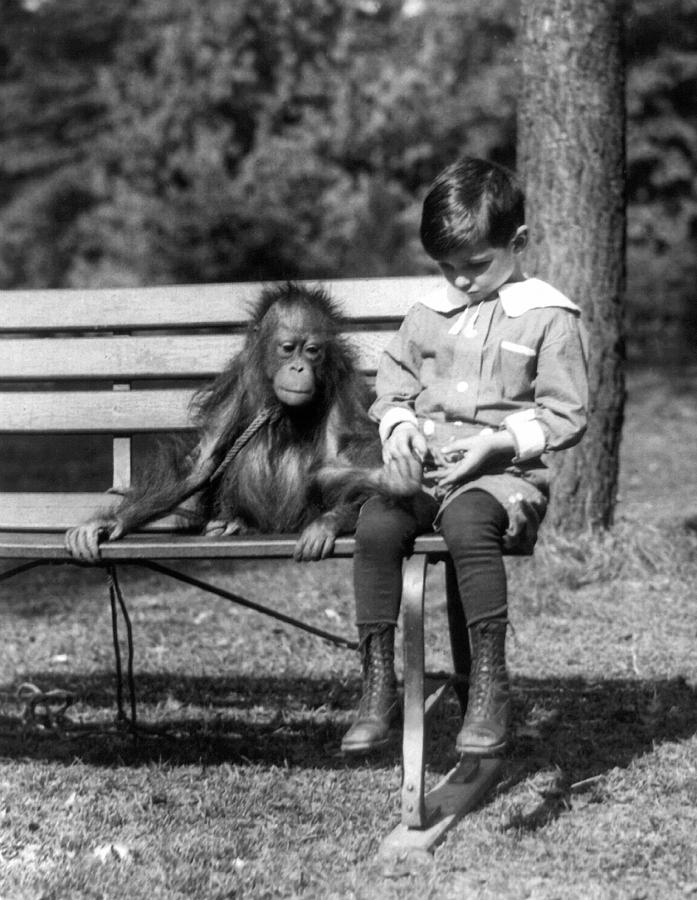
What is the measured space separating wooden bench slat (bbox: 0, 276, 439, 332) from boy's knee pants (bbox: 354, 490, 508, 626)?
923 millimetres

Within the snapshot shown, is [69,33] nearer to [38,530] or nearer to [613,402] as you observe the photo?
[613,402]

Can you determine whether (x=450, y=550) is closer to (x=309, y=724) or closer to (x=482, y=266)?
(x=482, y=266)

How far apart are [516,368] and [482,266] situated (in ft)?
0.81

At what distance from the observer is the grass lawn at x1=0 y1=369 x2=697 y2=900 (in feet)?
9.77

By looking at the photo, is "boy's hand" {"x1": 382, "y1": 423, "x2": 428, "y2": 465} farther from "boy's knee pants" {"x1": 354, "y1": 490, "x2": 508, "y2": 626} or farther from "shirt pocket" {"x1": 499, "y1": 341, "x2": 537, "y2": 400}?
"shirt pocket" {"x1": 499, "y1": 341, "x2": 537, "y2": 400}

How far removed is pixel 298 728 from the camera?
163 inches

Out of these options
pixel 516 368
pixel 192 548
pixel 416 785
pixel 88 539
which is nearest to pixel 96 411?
pixel 88 539

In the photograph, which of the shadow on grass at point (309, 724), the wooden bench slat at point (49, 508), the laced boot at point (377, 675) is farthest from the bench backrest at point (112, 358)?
the laced boot at point (377, 675)

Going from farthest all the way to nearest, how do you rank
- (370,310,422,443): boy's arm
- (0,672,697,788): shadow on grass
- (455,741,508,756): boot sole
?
(0,672,697,788): shadow on grass → (370,310,422,443): boy's arm → (455,741,508,756): boot sole

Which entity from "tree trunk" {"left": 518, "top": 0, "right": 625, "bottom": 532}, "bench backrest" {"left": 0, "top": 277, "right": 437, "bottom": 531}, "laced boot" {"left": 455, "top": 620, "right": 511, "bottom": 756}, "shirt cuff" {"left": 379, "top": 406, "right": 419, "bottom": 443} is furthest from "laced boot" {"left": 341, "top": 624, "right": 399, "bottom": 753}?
"tree trunk" {"left": 518, "top": 0, "right": 625, "bottom": 532}

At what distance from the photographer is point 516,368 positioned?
3291 millimetres

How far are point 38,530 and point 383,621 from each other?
1182 millimetres

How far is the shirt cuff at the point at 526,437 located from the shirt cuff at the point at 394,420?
0.25 m

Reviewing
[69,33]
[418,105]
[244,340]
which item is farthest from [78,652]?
[69,33]
